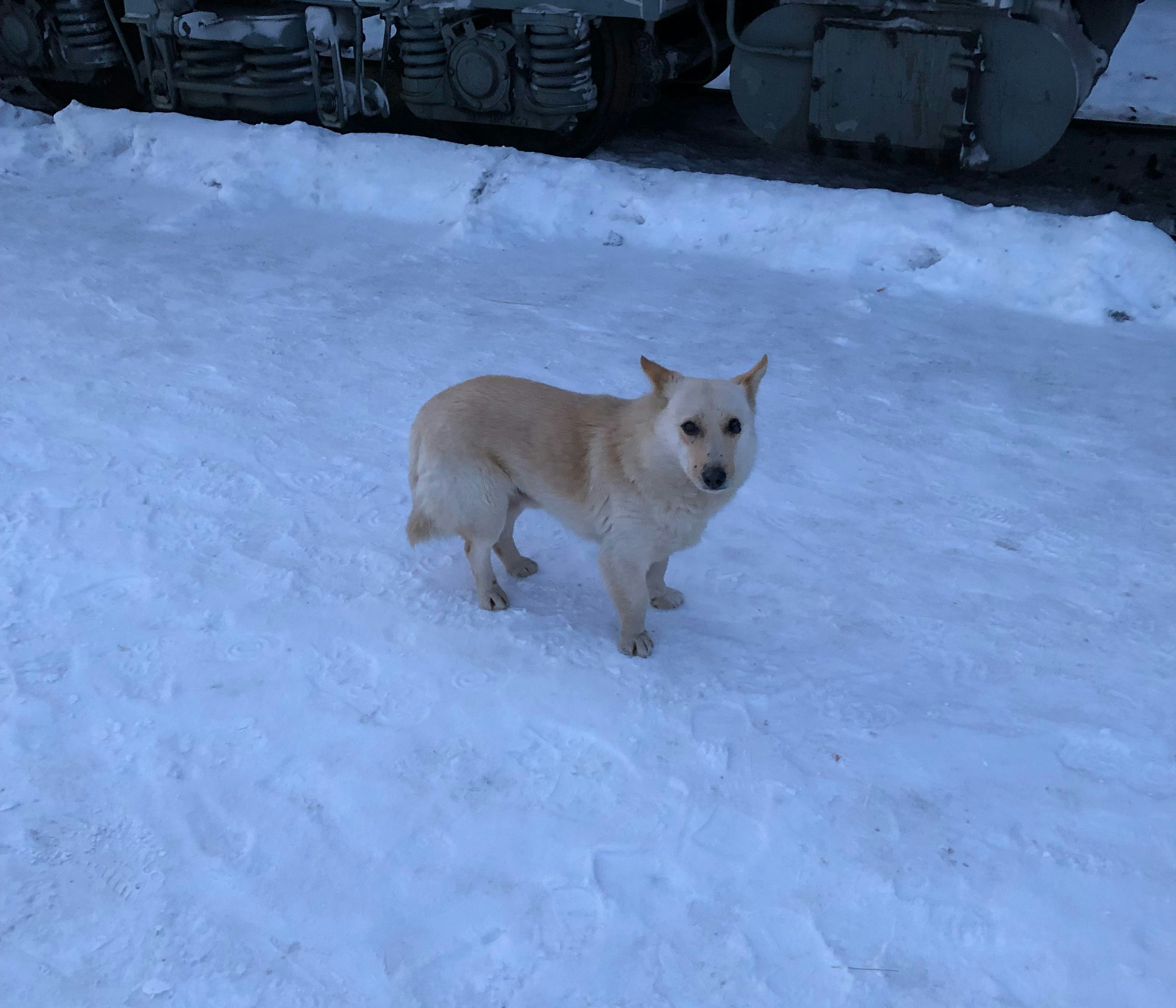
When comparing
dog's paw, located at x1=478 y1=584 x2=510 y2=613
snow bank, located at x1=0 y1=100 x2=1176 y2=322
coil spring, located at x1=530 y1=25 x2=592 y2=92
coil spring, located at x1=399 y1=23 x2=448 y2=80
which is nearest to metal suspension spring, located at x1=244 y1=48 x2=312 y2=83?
snow bank, located at x1=0 y1=100 x2=1176 y2=322

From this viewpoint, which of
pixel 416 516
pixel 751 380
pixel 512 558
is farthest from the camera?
pixel 512 558

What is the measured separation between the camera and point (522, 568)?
3.87 m

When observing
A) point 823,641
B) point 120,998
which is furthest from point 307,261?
point 120,998

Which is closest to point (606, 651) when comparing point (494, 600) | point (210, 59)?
point (494, 600)

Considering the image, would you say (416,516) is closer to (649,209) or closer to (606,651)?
(606,651)

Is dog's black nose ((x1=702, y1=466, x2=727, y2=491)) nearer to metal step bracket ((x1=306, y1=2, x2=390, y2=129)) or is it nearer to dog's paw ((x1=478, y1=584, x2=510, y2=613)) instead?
dog's paw ((x1=478, y1=584, x2=510, y2=613))

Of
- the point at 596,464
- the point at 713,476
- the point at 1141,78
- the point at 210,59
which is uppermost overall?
the point at 210,59

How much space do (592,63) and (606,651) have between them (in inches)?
218

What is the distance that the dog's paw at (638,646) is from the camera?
3449 mm

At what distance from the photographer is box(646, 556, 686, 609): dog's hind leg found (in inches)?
143

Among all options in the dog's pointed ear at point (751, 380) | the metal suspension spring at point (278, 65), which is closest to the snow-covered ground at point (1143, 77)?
the metal suspension spring at point (278, 65)

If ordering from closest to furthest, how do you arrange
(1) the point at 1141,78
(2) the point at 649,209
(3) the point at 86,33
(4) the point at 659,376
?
(4) the point at 659,376 → (2) the point at 649,209 → (3) the point at 86,33 → (1) the point at 1141,78

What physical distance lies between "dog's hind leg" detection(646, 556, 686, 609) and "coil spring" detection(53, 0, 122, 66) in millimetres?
7311

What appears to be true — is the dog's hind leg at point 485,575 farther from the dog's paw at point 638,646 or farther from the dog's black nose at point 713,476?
the dog's black nose at point 713,476
